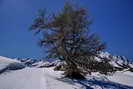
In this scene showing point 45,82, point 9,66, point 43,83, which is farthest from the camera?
point 9,66

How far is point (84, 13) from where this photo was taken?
1532cm

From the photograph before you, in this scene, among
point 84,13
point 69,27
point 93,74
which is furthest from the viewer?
point 93,74

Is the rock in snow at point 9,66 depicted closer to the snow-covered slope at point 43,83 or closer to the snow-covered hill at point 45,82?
the snow-covered hill at point 45,82

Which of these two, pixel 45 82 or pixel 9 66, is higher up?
pixel 9 66

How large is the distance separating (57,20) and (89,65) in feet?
17.8

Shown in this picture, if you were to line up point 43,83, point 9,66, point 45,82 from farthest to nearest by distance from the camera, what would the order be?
point 9,66
point 45,82
point 43,83

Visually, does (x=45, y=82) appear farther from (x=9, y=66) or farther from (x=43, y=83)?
(x=9, y=66)

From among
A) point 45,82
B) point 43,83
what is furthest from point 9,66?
point 43,83

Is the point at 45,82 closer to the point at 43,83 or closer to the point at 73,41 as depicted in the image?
the point at 43,83

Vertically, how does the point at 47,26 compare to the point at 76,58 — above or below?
above

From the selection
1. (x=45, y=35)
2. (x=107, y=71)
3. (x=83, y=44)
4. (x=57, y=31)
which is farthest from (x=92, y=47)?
(x=45, y=35)

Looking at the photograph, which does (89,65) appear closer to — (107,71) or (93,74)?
(107,71)

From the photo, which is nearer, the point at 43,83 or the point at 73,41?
the point at 43,83

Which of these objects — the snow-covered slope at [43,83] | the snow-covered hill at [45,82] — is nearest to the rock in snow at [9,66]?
the snow-covered hill at [45,82]
